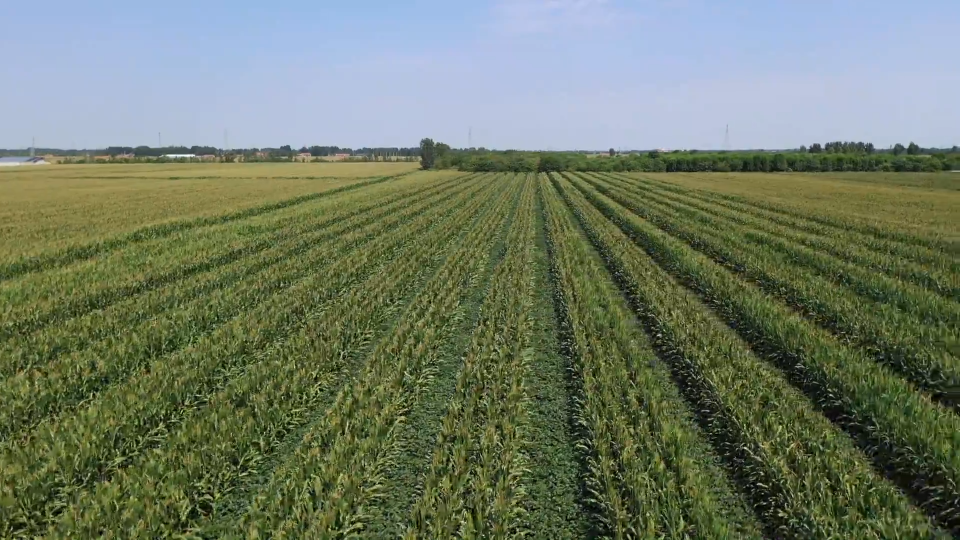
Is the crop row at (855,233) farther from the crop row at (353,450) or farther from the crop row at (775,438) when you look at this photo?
the crop row at (353,450)

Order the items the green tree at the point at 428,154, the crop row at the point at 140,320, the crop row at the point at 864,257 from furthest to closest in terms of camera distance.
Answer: the green tree at the point at 428,154 → the crop row at the point at 864,257 → the crop row at the point at 140,320

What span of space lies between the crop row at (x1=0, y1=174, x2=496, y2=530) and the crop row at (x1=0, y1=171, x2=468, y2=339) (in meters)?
4.02

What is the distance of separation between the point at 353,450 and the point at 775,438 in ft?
17.7

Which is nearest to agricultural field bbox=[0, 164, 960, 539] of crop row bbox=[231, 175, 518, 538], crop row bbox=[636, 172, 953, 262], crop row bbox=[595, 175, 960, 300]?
crop row bbox=[231, 175, 518, 538]

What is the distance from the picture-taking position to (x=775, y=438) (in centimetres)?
650

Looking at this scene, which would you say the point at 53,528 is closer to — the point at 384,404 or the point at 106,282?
the point at 384,404

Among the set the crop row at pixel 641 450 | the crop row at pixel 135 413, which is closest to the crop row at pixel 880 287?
the crop row at pixel 641 450

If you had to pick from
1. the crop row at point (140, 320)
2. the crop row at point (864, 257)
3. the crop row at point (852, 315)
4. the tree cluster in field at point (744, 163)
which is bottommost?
the crop row at point (140, 320)

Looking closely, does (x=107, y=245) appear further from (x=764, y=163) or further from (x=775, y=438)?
(x=764, y=163)

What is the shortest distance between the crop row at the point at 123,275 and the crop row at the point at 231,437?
6.10m

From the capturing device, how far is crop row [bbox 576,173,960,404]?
885 cm

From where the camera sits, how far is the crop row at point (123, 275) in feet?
39.8

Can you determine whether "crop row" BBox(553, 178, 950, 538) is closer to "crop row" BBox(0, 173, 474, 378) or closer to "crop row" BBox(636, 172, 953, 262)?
"crop row" BBox(0, 173, 474, 378)

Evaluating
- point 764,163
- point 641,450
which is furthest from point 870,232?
point 764,163
